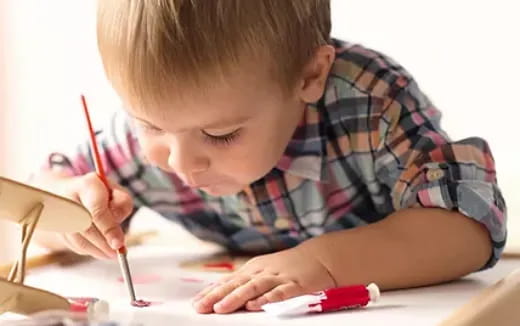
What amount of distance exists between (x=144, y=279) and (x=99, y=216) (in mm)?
66

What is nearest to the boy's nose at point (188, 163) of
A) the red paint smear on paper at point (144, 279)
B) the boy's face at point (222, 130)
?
the boy's face at point (222, 130)

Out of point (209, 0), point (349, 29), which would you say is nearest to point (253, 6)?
point (209, 0)

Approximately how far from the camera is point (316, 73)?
Result: 775 mm

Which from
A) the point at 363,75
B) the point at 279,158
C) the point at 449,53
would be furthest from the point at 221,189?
the point at 449,53

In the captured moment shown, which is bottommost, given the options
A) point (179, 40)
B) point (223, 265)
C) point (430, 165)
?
point (223, 265)

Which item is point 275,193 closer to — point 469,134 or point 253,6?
point 253,6

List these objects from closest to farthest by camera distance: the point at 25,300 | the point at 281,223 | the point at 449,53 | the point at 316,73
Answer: the point at 25,300, the point at 316,73, the point at 281,223, the point at 449,53

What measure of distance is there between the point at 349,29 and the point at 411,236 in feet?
1.64

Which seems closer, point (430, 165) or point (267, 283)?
point (267, 283)

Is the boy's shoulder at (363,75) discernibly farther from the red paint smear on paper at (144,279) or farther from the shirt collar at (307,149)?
the red paint smear on paper at (144,279)

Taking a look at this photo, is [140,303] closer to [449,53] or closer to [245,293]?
[245,293]

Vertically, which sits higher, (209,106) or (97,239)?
(209,106)

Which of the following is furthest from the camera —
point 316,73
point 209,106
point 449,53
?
point 449,53

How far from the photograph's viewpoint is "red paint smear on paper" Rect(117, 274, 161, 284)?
77 cm
